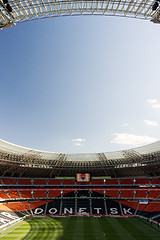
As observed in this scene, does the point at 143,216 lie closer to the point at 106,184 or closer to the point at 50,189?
the point at 106,184

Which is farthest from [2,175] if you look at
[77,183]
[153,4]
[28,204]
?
[153,4]

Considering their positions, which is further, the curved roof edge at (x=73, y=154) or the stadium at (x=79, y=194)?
the curved roof edge at (x=73, y=154)

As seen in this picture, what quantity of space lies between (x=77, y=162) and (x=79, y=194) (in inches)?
481

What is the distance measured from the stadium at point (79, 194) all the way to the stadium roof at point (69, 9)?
111 feet

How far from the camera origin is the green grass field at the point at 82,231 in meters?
26.8

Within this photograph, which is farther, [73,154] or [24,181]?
[73,154]

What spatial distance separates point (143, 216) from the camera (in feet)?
138

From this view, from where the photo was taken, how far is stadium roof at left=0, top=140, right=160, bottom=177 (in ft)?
169

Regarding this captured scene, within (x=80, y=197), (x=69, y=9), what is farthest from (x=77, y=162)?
(x=69, y=9)

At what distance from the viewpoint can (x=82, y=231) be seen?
1191 inches

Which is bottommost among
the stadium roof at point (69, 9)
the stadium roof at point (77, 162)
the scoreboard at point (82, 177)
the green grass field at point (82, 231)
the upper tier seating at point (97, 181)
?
the green grass field at point (82, 231)

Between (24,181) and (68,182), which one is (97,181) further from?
(24,181)

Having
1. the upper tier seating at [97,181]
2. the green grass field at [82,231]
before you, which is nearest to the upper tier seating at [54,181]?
the upper tier seating at [97,181]

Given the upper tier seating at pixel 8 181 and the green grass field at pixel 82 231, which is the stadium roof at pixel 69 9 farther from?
the upper tier seating at pixel 8 181
